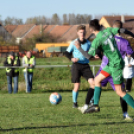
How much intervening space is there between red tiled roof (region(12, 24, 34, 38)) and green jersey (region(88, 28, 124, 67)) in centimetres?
9386

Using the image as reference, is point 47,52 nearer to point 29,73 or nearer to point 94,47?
point 29,73

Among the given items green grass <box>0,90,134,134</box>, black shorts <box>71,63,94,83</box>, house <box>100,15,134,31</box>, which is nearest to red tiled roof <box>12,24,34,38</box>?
house <box>100,15,134,31</box>

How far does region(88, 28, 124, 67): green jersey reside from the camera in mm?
6375

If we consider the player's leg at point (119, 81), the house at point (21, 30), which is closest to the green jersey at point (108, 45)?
the player's leg at point (119, 81)

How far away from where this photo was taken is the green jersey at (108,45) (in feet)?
20.9

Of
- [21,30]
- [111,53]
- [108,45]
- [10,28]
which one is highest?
[108,45]

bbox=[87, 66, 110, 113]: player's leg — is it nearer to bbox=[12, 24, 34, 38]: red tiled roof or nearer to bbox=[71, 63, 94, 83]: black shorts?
bbox=[71, 63, 94, 83]: black shorts

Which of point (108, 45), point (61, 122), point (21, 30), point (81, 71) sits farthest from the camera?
point (21, 30)

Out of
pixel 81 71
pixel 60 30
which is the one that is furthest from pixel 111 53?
pixel 60 30

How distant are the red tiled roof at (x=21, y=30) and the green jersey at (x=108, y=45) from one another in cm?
9386

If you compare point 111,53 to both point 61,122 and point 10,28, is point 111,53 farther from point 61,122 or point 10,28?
point 10,28

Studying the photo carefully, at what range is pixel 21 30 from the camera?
10469 cm

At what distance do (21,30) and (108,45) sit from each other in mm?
99558

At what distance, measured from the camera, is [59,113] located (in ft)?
26.0
